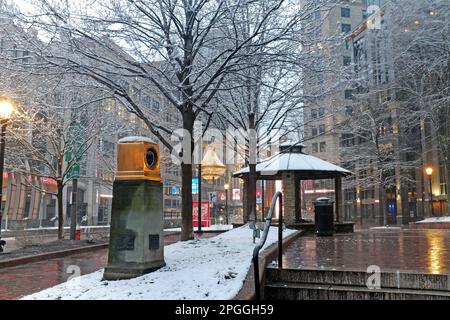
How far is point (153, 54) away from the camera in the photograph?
40.0 feet

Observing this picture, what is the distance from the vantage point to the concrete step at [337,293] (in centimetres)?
606

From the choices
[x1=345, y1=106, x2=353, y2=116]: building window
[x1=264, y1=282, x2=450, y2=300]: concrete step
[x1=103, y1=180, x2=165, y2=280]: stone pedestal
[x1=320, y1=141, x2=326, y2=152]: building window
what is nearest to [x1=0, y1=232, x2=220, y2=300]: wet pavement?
[x1=103, y1=180, x2=165, y2=280]: stone pedestal

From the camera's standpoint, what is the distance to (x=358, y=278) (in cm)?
677

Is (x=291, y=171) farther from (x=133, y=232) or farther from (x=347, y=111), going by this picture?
(x=133, y=232)

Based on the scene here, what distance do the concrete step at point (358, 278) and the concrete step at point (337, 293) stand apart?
0.10 meters

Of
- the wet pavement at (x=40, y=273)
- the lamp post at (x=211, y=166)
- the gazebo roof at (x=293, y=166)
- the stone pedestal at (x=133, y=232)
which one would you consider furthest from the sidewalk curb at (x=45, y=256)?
the lamp post at (x=211, y=166)

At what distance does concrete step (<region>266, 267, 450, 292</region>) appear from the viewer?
6266 mm

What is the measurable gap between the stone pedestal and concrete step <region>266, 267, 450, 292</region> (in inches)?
79.8

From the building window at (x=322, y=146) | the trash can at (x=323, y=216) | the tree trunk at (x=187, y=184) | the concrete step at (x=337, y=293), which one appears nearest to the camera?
the concrete step at (x=337, y=293)

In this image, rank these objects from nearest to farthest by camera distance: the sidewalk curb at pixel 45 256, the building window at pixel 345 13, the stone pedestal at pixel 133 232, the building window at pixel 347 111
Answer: the stone pedestal at pixel 133 232 < the sidewalk curb at pixel 45 256 < the building window at pixel 347 111 < the building window at pixel 345 13

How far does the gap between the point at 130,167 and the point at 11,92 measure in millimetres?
12162

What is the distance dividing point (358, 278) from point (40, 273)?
7334mm

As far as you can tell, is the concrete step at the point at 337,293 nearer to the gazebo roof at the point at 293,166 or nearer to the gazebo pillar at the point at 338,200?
the gazebo roof at the point at 293,166

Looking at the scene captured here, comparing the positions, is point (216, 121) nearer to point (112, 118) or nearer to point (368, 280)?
point (112, 118)
